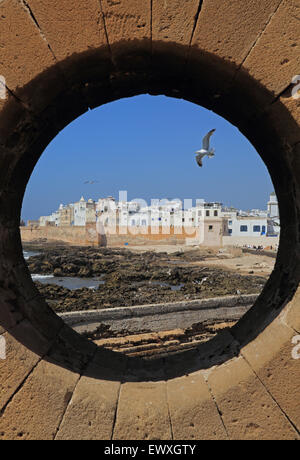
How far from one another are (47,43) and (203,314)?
865cm

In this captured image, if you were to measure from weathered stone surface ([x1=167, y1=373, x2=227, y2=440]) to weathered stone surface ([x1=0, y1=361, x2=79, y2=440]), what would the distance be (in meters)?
0.68

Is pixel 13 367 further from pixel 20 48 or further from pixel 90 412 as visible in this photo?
pixel 20 48

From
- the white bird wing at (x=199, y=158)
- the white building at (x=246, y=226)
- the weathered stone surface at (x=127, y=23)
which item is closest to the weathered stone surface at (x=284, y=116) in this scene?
the weathered stone surface at (x=127, y=23)

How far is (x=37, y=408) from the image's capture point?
6.10 ft

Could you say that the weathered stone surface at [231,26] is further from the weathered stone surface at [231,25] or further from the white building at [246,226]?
the white building at [246,226]

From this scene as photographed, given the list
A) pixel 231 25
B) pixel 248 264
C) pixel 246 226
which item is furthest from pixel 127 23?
pixel 246 226

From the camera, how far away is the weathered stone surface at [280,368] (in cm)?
182

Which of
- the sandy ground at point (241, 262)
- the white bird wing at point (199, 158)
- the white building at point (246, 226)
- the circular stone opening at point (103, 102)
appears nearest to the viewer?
the circular stone opening at point (103, 102)

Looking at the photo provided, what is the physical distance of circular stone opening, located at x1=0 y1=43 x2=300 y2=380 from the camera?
1.96 metres

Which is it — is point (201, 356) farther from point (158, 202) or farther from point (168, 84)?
point (158, 202)

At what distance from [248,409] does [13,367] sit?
147 cm

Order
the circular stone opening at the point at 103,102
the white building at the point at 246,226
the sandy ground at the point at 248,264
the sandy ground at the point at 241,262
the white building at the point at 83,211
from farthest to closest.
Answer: the white building at the point at 83,211, the white building at the point at 246,226, the sandy ground at the point at 241,262, the sandy ground at the point at 248,264, the circular stone opening at the point at 103,102

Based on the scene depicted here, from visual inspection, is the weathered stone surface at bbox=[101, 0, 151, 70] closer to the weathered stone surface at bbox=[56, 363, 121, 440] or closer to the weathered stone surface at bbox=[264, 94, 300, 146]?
the weathered stone surface at bbox=[264, 94, 300, 146]

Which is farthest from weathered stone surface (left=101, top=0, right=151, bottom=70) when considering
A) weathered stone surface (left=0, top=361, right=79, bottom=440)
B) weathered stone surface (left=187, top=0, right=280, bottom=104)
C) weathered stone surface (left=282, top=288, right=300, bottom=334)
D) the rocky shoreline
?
the rocky shoreline
